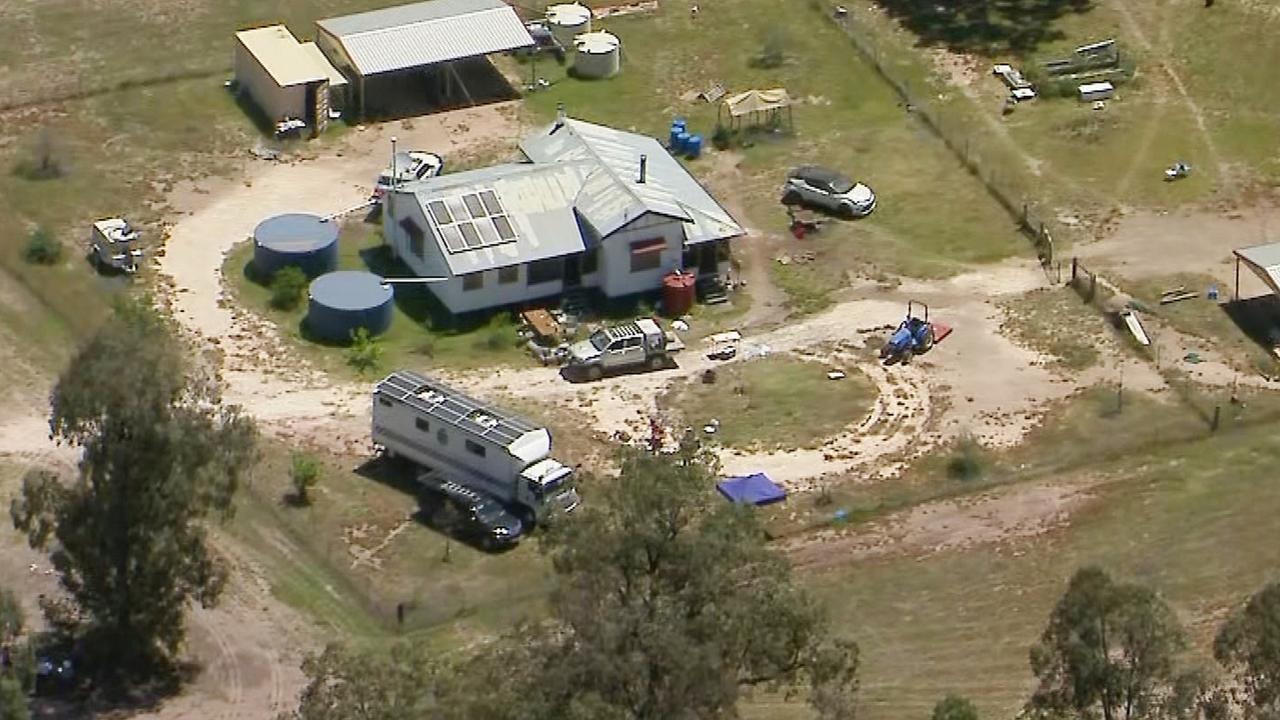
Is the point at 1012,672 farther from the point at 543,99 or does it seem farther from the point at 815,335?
the point at 543,99

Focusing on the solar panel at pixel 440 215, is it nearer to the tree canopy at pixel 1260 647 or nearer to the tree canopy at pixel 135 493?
the tree canopy at pixel 135 493

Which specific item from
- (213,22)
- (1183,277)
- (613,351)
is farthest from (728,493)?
(213,22)

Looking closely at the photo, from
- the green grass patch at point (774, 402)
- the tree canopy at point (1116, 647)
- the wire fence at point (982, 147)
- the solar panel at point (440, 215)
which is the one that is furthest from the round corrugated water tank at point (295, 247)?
the tree canopy at point (1116, 647)

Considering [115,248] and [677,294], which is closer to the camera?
[677,294]

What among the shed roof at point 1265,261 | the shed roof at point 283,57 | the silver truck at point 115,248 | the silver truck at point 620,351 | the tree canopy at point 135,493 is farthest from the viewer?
the shed roof at point 283,57

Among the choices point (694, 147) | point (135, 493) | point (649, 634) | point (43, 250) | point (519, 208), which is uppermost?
point (649, 634)

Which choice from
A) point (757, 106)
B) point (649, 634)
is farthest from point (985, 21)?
point (649, 634)

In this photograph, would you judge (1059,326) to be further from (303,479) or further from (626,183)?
(303,479)

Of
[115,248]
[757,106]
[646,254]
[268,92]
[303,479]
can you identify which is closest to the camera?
[303,479]
